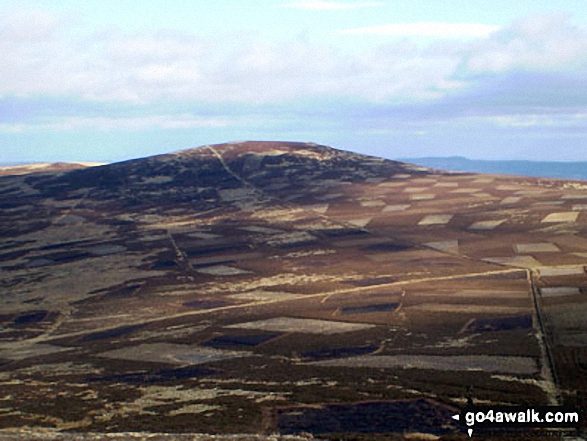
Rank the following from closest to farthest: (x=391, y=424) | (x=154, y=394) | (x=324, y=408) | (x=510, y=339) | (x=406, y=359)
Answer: (x=391, y=424)
(x=324, y=408)
(x=154, y=394)
(x=406, y=359)
(x=510, y=339)

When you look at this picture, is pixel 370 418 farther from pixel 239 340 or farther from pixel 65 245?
pixel 65 245

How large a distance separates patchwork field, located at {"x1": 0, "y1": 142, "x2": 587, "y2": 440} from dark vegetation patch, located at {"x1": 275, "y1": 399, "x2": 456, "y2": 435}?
0.54 ft

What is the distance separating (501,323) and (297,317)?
68.7 ft

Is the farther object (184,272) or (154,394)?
(184,272)

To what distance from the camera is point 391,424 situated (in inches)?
1483

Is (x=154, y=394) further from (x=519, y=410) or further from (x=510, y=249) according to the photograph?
(x=510, y=249)

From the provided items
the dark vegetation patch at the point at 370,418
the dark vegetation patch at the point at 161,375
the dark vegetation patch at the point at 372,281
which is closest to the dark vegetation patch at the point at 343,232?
the dark vegetation patch at the point at 372,281

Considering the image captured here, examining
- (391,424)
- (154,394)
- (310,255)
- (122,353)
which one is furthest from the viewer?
(310,255)

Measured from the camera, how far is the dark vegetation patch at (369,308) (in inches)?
2955

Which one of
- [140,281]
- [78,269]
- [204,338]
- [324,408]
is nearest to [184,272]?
[140,281]

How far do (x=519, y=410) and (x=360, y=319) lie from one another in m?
33.1

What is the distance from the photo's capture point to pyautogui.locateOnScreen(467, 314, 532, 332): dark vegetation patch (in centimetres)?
6206

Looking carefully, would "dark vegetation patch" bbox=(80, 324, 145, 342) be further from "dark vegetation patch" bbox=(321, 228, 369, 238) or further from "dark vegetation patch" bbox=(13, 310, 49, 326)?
"dark vegetation patch" bbox=(321, 228, 369, 238)

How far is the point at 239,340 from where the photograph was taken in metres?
65.5
